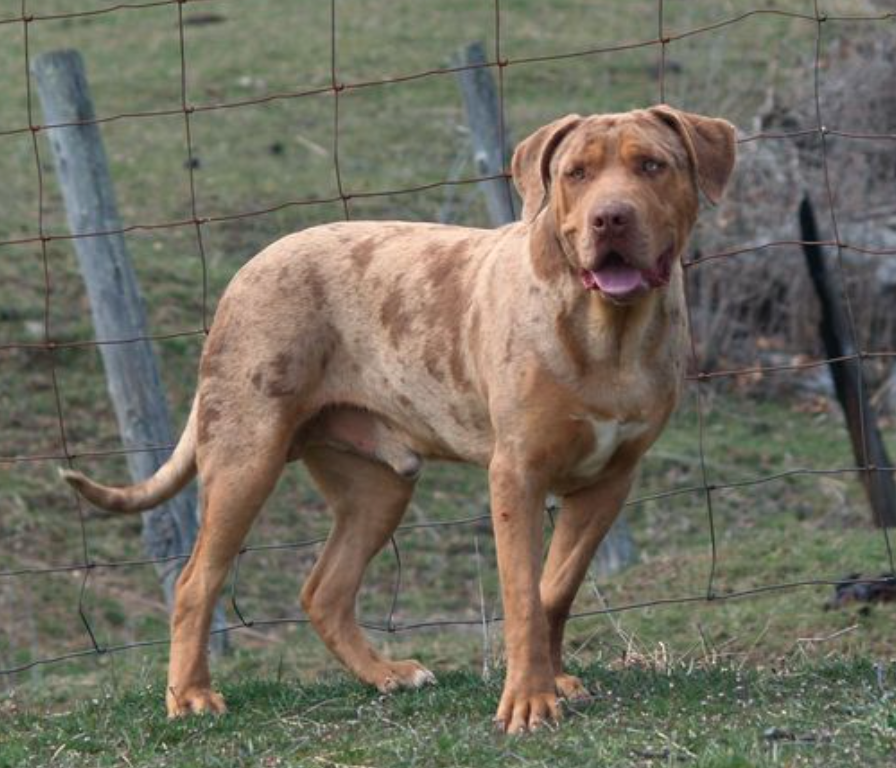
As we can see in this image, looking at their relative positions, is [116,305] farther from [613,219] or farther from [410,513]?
[613,219]

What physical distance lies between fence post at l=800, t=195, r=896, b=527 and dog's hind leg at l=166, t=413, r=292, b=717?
133 inches

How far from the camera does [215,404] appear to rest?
6875mm

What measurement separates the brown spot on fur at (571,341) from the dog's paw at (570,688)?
2.97 ft

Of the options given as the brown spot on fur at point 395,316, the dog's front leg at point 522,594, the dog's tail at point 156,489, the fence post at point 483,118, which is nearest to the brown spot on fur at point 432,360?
the brown spot on fur at point 395,316

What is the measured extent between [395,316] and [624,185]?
40.9 inches

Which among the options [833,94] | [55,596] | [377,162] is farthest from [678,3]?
[55,596]

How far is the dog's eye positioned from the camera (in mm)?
6051

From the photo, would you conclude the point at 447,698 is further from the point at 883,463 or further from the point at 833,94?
the point at 833,94

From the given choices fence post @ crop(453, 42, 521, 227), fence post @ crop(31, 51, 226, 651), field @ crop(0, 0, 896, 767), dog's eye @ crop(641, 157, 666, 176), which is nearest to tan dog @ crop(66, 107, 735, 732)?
dog's eye @ crop(641, 157, 666, 176)

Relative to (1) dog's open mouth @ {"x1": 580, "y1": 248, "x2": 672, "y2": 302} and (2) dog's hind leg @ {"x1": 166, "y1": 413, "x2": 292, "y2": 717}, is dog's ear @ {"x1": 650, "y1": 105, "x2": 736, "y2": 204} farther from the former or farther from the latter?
(2) dog's hind leg @ {"x1": 166, "y1": 413, "x2": 292, "y2": 717}

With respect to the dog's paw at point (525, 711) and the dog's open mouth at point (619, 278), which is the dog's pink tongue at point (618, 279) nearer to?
the dog's open mouth at point (619, 278)

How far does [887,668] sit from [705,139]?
1.67 metres

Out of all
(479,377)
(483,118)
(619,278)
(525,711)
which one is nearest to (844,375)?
(483,118)

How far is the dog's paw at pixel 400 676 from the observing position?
695 cm
